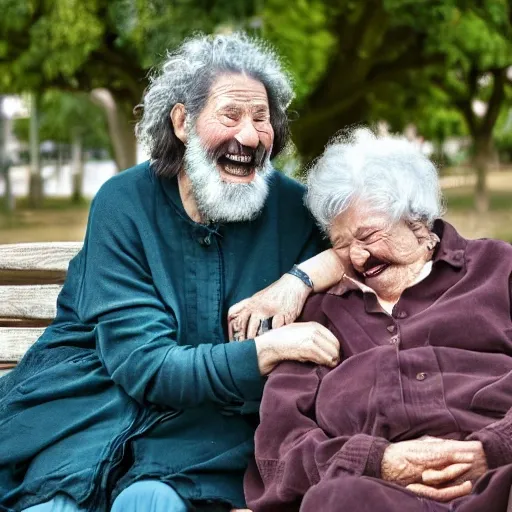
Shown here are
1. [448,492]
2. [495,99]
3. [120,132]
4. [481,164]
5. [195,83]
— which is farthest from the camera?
[481,164]

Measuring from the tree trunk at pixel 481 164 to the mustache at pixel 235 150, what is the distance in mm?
20918

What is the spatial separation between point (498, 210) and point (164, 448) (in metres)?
24.6

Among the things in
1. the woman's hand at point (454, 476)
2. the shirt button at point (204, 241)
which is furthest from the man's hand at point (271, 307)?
the woman's hand at point (454, 476)

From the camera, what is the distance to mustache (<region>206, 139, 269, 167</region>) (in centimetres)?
319

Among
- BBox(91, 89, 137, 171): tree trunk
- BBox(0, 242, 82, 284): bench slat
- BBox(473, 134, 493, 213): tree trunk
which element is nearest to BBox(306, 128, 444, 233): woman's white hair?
BBox(0, 242, 82, 284): bench slat

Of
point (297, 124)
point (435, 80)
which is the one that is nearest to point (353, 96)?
point (297, 124)

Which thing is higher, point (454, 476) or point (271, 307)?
point (271, 307)

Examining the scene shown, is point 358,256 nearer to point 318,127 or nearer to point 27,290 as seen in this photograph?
point 27,290

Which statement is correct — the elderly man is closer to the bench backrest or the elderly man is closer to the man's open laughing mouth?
the man's open laughing mouth

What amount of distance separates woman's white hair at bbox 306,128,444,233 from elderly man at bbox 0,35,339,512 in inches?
6.9

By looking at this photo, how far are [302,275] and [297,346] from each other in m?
0.28

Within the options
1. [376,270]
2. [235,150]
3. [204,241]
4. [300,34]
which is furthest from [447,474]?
[300,34]

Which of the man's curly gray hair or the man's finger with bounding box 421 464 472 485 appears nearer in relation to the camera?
the man's finger with bounding box 421 464 472 485

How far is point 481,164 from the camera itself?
2408 centimetres
